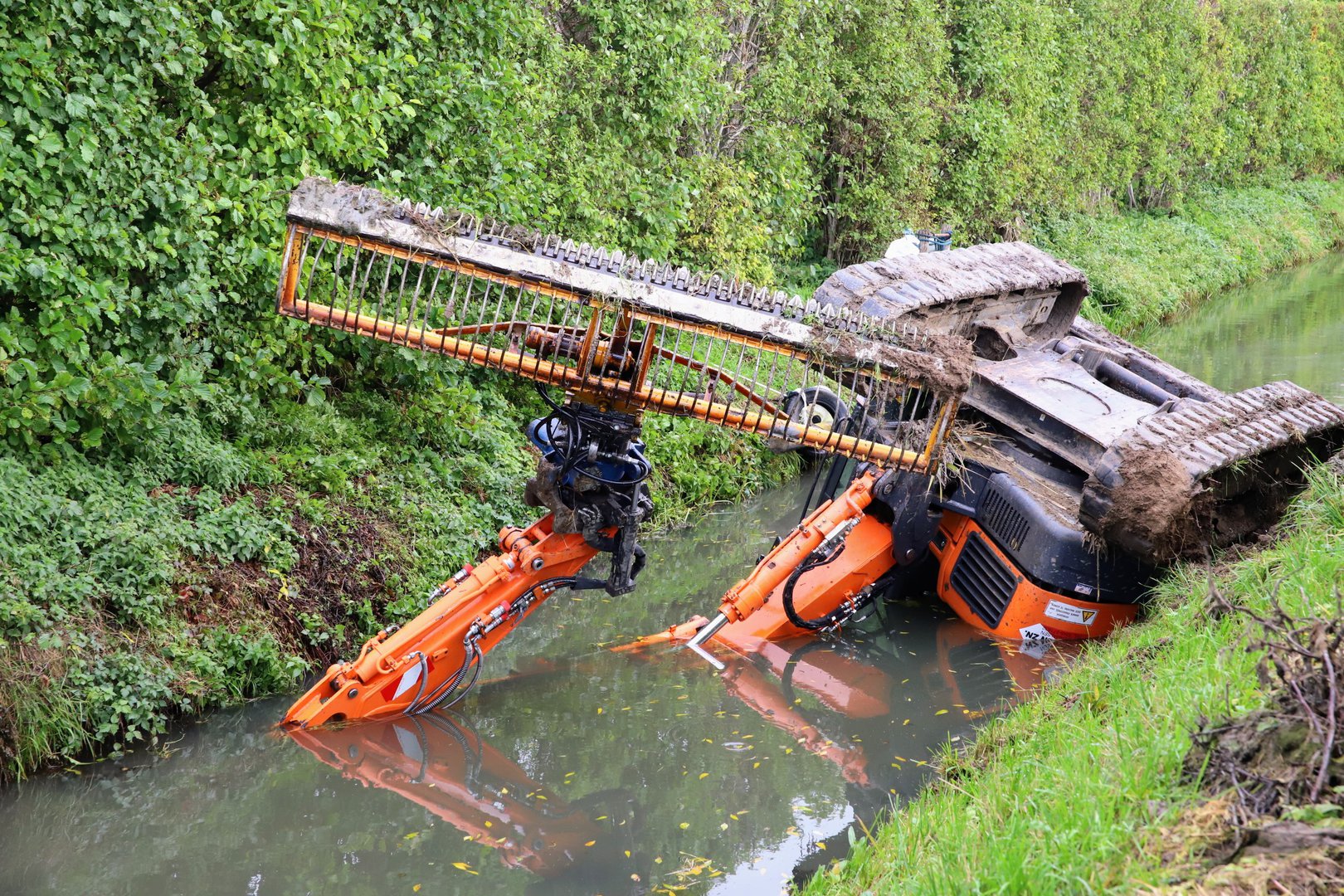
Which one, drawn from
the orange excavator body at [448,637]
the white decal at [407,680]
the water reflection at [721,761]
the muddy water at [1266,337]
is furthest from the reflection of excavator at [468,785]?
the muddy water at [1266,337]

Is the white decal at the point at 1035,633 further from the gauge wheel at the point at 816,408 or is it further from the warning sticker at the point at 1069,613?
the gauge wheel at the point at 816,408

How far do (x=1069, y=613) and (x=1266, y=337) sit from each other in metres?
12.3

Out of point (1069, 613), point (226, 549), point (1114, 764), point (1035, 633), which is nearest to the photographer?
point (1114, 764)

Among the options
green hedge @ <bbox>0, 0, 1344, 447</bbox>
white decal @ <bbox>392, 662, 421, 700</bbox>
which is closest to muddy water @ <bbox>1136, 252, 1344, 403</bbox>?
green hedge @ <bbox>0, 0, 1344, 447</bbox>

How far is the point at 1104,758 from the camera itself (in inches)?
154

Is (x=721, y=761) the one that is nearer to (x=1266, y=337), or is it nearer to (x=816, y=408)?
(x=816, y=408)

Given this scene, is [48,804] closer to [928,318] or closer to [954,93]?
[928,318]

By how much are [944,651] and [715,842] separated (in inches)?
95.3

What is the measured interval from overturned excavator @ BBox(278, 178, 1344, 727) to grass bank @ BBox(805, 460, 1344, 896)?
0.52m

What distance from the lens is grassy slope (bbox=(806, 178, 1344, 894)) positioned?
3354 millimetres

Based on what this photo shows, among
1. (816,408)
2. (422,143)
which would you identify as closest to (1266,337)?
(816,408)

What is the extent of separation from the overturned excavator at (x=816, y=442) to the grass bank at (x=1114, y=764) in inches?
20.6

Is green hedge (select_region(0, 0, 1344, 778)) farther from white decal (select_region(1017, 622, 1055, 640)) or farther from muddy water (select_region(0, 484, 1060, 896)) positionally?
white decal (select_region(1017, 622, 1055, 640))

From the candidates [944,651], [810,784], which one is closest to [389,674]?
[810,784]
